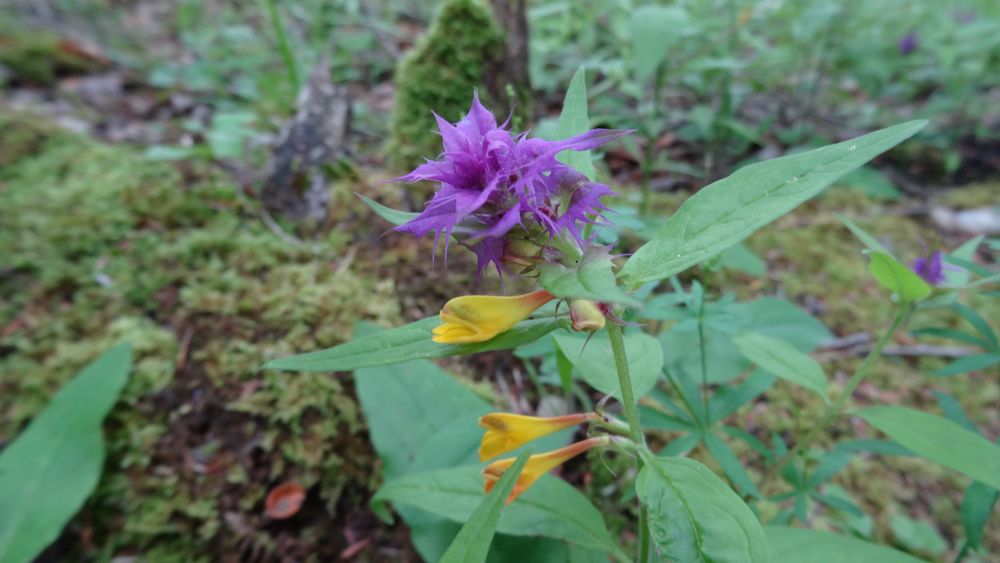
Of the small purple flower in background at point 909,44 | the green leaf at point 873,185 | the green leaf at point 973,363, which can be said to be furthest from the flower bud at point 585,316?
the small purple flower in background at point 909,44

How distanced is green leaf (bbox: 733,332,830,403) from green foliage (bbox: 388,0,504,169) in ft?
5.83

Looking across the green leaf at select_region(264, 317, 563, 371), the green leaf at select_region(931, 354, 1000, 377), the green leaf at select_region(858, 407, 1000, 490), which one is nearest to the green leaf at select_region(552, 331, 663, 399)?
the green leaf at select_region(264, 317, 563, 371)

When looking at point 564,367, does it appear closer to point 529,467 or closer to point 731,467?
point 529,467

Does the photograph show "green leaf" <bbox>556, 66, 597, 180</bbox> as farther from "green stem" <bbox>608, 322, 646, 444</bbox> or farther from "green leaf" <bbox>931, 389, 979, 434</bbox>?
"green leaf" <bbox>931, 389, 979, 434</bbox>

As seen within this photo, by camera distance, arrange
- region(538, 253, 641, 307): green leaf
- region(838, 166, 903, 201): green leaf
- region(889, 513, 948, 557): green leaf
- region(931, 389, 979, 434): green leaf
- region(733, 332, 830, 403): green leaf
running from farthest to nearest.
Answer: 1. region(838, 166, 903, 201): green leaf
2. region(889, 513, 948, 557): green leaf
3. region(931, 389, 979, 434): green leaf
4. region(733, 332, 830, 403): green leaf
5. region(538, 253, 641, 307): green leaf

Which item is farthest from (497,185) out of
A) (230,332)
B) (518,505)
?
(230,332)

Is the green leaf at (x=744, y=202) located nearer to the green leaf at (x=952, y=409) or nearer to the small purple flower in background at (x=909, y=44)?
the green leaf at (x=952, y=409)

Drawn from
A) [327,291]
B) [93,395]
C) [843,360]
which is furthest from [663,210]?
[93,395]

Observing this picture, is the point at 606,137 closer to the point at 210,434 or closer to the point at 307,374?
the point at 307,374

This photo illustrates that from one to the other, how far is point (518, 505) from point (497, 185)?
801mm

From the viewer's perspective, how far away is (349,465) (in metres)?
1.75

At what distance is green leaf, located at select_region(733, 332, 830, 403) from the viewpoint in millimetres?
1276

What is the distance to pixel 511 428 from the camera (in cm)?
110

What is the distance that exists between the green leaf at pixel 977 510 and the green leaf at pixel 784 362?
36cm
